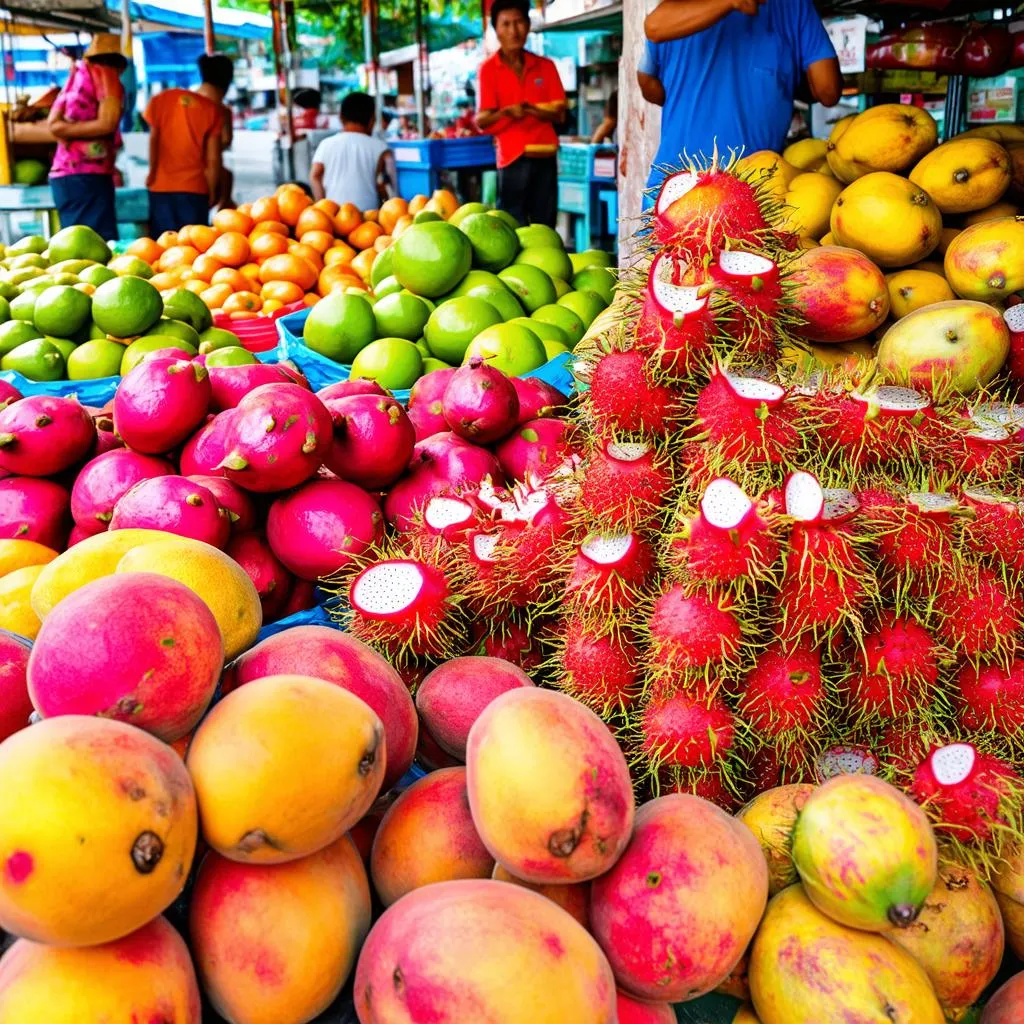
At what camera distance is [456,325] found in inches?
103

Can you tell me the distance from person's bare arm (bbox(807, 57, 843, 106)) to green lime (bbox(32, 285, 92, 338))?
8.12 ft

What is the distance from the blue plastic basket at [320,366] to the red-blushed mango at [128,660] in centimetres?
143

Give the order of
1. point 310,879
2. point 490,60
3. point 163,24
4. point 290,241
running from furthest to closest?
point 163,24 < point 490,60 < point 290,241 < point 310,879

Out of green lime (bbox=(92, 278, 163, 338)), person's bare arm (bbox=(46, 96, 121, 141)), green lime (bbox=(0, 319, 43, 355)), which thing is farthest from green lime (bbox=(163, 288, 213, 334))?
person's bare arm (bbox=(46, 96, 121, 141))

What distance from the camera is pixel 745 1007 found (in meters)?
1.02

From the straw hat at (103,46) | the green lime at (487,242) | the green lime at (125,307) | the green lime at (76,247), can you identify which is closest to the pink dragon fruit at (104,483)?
the green lime at (125,307)

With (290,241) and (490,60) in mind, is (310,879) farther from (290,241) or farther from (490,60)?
(490,60)

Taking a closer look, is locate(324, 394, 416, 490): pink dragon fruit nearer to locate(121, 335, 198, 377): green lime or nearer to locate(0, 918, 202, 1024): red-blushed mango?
locate(0, 918, 202, 1024): red-blushed mango

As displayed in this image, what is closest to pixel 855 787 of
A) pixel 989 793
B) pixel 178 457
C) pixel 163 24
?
pixel 989 793

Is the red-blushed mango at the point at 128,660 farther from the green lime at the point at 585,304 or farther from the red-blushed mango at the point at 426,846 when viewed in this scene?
the green lime at the point at 585,304

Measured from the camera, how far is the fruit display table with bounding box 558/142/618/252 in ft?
28.6

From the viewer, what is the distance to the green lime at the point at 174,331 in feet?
9.57

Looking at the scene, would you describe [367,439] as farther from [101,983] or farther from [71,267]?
[71,267]

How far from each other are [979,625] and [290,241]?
375 centimetres
